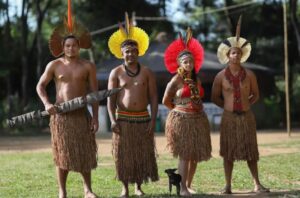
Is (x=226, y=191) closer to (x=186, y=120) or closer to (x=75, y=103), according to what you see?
(x=186, y=120)

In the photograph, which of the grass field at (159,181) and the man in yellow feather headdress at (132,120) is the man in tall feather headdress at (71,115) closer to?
the man in yellow feather headdress at (132,120)

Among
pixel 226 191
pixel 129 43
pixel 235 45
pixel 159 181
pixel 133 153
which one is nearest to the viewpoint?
pixel 133 153

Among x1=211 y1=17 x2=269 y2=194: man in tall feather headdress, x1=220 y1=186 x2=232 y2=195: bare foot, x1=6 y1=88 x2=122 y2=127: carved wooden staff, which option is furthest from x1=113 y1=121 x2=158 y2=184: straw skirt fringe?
x1=211 y1=17 x2=269 y2=194: man in tall feather headdress

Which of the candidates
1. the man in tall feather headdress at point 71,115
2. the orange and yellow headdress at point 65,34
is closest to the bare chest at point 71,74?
the man in tall feather headdress at point 71,115

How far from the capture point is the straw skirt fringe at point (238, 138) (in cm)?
673

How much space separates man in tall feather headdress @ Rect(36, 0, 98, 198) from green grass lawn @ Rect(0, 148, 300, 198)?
0.70 m

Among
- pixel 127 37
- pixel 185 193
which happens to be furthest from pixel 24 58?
pixel 185 193

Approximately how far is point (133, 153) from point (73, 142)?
0.66 m

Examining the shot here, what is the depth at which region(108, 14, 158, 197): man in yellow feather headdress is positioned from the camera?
638cm

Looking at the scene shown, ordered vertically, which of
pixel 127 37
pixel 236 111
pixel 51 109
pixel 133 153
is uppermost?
pixel 127 37

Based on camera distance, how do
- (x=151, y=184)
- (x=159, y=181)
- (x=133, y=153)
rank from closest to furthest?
(x=133, y=153), (x=151, y=184), (x=159, y=181)

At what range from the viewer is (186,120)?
21.7 ft

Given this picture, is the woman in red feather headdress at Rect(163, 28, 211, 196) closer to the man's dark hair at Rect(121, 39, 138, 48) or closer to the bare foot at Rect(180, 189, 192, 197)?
the bare foot at Rect(180, 189, 192, 197)

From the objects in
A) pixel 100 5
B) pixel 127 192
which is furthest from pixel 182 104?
pixel 100 5
